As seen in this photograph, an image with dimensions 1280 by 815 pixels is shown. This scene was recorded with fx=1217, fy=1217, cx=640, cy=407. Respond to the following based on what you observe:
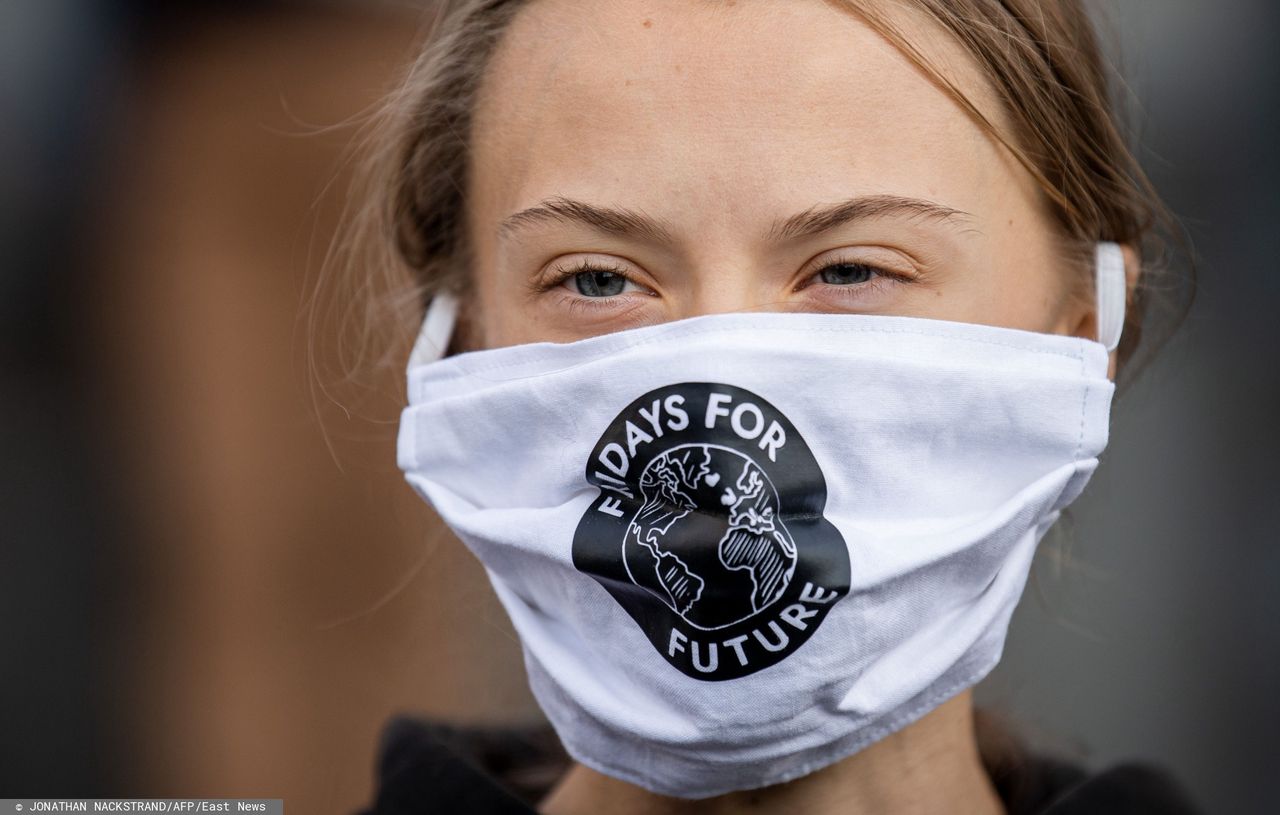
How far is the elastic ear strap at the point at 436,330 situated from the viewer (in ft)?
7.08

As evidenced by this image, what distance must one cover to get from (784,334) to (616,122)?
39 cm

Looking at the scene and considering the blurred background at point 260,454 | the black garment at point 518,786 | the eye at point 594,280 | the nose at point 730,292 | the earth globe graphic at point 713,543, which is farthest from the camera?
the blurred background at point 260,454

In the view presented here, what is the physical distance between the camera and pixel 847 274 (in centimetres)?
173

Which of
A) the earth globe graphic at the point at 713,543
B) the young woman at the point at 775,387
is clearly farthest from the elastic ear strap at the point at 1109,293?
the earth globe graphic at the point at 713,543

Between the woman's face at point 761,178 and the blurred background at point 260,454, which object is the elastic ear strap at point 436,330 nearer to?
the woman's face at point 761,178

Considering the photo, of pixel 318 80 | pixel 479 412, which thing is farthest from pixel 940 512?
pixel 318 80

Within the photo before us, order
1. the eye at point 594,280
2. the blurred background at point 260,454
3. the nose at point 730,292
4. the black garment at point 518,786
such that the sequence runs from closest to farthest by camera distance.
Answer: the nose at point 730,292 < the eye at point 594,280 < the black garment at point 518,786 < the blurred background at point 260,454

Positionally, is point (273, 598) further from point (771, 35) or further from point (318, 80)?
point (771, 35)

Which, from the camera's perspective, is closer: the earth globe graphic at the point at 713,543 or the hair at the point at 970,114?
the earth globe graphic at the point at 713,543

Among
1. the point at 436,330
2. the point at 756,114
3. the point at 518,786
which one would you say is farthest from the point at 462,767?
the point at 756,114

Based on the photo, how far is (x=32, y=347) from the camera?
4.35 m

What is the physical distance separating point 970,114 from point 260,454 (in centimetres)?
359

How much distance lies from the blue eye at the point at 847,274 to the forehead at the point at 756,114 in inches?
4.5

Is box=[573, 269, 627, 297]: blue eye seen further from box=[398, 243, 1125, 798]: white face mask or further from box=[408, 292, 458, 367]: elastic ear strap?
box=[408, 292, 458, 367]: elastic ear strap
